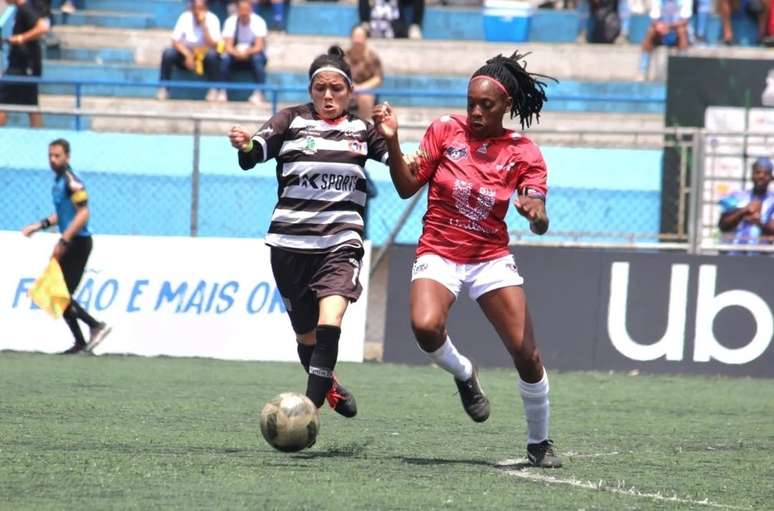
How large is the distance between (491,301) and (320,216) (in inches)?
50.0

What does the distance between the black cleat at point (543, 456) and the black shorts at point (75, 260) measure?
8093 mm

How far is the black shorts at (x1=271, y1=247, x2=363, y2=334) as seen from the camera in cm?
862

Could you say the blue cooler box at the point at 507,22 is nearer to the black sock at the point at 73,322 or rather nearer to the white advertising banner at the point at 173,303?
the white advertising banner at the point at 173,303

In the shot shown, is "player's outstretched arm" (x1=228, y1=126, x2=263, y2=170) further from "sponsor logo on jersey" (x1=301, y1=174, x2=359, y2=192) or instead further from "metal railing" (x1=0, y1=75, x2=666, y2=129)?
"metal railing" (x1=0, y1=75, x2=666, y2=129)

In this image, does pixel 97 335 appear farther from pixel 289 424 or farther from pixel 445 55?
pixel 445 55

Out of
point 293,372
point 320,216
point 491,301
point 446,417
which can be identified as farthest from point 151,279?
point 491,301

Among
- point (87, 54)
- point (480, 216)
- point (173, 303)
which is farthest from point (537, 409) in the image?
point (87, 54)

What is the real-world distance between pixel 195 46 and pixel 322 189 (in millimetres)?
13050

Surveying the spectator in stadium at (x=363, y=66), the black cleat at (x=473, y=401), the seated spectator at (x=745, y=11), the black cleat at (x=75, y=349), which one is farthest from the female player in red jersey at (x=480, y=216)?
the seated spectator at (x=745, y=11)

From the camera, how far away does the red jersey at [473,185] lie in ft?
26.0

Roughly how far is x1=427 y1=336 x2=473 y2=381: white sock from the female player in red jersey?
0.34 feet

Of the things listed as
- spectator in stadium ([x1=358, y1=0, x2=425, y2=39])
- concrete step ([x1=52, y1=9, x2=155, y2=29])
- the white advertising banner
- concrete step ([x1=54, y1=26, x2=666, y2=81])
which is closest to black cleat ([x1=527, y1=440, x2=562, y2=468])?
the white advertising banner

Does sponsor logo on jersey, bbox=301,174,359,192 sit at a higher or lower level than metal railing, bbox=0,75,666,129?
higher

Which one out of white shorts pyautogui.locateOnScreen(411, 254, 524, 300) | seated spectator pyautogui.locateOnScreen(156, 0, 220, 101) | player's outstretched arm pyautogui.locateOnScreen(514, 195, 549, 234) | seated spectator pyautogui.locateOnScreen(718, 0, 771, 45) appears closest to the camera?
player's outstretched arm pyautogui.locateOnScreen(514, 195, 549, 234)
